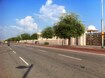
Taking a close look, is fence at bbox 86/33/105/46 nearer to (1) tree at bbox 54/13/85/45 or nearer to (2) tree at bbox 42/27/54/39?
(1) tree at bbox 54/13/85/45

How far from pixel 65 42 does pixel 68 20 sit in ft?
85.3

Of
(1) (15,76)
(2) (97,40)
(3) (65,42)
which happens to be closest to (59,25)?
(2) (97,40)

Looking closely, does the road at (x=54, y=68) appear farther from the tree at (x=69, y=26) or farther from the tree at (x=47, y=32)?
the tree at (x=47, y=32)

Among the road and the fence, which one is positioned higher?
the fence

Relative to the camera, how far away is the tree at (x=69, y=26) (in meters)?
53.6

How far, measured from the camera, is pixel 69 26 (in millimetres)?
53438

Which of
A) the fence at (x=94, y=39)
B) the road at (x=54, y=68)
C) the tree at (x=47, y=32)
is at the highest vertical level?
the tree at (x=47, y=32)

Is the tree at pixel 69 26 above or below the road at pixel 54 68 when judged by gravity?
above

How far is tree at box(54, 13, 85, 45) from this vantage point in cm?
5361

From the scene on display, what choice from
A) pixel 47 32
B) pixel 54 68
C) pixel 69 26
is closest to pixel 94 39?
pixel 69 26

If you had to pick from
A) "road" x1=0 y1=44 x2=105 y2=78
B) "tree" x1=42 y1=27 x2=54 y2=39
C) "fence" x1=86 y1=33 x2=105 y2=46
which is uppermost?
"tree" x1=42 y1=27 x2=54 y2=39

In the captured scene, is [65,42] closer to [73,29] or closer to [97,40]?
[97,40]

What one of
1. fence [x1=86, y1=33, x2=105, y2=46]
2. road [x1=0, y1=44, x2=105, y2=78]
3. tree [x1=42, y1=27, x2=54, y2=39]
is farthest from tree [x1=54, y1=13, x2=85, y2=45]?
tree [x1=42, y1=27, x2=54, y2=39]

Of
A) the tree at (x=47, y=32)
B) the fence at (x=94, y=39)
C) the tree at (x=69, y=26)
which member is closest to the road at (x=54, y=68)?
the tree at (x=69, y=26)
